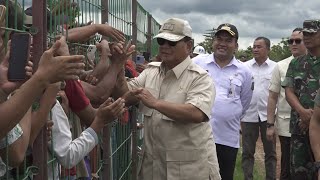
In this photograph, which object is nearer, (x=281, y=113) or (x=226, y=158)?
(x=226, y=158)

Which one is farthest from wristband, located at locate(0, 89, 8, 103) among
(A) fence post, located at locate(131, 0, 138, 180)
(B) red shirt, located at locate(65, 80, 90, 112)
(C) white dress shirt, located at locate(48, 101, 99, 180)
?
(A) fence post, located at locate(131, 0, 138, 180)

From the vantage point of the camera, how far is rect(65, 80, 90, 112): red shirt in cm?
294

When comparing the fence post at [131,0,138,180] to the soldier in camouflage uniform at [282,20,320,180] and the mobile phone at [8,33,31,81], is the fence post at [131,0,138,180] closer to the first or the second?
the soldier in camouflage uniform at [282,20,320,180]

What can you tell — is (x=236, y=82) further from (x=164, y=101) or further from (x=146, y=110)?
(x=164, y=101)

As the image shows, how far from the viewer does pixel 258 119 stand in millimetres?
7352

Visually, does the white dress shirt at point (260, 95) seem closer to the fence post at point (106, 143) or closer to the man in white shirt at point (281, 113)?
the man in white shirt at point (281, 113)

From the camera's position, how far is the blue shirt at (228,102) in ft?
17.2

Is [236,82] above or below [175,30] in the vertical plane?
below

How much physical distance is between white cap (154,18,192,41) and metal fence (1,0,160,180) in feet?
1.65

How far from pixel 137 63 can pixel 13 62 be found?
3501 mm

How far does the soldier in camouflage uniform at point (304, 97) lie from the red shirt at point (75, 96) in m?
2.41

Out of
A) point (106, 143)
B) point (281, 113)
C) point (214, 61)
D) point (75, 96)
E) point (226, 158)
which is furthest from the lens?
point (281, 113)

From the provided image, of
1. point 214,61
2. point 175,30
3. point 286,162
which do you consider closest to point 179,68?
point 175,30

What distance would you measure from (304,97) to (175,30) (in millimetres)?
1762
